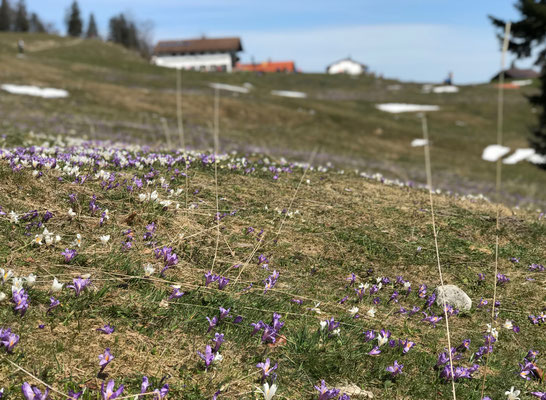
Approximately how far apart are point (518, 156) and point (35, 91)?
4953cm

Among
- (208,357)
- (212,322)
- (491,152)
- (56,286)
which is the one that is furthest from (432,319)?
(491,152)

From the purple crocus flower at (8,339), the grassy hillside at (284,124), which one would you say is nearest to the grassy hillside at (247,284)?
the purple crocus flower at (8,339)

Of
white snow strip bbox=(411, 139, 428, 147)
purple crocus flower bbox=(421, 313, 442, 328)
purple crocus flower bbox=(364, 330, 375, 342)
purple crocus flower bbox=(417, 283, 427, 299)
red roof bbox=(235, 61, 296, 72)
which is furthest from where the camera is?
red roof bbox=(235, 61, 296, 72)

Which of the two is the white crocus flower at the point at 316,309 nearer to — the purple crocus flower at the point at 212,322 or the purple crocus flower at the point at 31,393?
the purple crocus flower at the point at 212,322

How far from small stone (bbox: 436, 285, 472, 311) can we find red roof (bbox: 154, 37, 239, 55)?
162 m

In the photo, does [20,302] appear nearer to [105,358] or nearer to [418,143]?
[105,358]

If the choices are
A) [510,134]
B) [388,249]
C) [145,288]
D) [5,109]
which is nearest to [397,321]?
[388,249]

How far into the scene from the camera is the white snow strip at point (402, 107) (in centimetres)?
6925

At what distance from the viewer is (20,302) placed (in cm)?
400

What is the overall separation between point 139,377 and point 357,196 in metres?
6.40

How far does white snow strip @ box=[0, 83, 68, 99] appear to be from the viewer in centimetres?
3769

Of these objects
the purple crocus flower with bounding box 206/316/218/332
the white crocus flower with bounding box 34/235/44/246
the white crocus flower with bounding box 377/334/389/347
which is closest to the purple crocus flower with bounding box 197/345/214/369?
the purple crocus flower with bounding box 206/316/218/332

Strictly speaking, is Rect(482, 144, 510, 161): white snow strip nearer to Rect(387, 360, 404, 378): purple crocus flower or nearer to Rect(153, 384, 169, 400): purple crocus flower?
Rect(387, 360, 404, 378): purple crocus flower

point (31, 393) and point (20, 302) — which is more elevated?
point (20, 302)
